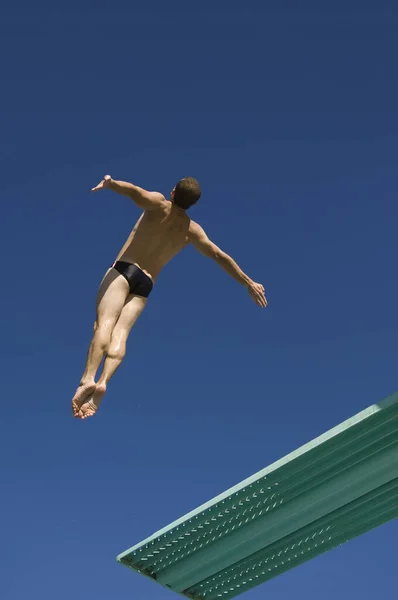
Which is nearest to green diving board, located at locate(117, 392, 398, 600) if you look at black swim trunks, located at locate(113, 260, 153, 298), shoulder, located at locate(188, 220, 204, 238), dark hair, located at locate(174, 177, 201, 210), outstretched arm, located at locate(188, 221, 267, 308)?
outstretched arm, located at locate(188, 221, 267, 308)

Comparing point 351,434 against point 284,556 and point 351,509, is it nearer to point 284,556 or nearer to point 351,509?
point 351,509

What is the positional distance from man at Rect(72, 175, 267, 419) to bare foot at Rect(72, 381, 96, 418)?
28cm

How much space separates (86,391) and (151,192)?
2.35 m

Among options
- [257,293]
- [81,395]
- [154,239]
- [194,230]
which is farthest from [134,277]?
[81,395]

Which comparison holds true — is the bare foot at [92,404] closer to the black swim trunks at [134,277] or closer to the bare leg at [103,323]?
the bare leg at [103,323]

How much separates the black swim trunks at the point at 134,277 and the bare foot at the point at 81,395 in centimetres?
137

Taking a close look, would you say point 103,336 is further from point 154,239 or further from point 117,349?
point 154,239

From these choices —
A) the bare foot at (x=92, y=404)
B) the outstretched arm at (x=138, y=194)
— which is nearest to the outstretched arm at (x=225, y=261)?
the outstretched arm at (x=138, y=194)

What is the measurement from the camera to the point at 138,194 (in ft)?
32.0

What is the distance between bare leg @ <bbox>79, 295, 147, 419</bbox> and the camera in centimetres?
880

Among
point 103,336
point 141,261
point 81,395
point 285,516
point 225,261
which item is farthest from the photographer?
point 225,261

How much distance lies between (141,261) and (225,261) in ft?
3.30

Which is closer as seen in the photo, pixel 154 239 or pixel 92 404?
pixel 92 404

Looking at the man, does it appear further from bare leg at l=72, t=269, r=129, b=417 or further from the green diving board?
the green diving board
